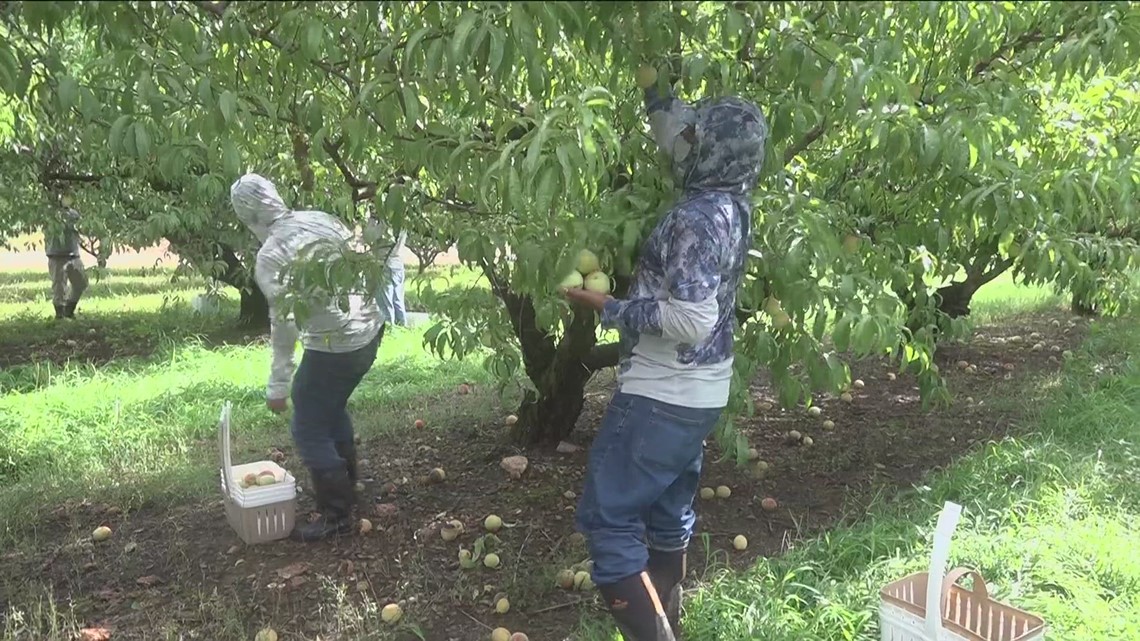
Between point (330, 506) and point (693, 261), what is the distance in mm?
1979

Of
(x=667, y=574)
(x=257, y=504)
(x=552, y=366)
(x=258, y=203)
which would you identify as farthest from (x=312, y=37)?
(x=552, y=366)

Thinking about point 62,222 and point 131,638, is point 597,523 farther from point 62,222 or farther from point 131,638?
point 62,222

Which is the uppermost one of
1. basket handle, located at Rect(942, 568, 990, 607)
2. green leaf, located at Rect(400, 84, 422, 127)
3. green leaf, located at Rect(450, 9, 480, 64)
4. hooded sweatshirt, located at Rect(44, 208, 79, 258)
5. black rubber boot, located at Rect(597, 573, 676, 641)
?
green leaf, located at Rect(450, 9, 480, 64)

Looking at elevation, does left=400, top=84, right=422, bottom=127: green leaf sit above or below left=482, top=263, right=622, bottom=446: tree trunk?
above

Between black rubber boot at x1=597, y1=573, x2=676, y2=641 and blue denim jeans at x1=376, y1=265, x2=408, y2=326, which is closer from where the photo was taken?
black rubber boot at x1=597, y1=573, x2=676, y2=641

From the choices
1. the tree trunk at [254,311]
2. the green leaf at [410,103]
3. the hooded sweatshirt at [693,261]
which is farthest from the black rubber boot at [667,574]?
the tree trunk at [254,311]

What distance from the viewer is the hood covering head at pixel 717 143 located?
2.06 m

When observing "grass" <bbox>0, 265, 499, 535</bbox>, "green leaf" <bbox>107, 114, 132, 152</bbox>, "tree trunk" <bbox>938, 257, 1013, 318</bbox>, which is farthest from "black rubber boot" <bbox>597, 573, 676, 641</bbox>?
"tree trunk" <bbox>938, 257, 1013, 318</bbox>

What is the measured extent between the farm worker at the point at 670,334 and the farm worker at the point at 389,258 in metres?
0.71

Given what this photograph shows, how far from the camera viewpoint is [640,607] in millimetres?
2238

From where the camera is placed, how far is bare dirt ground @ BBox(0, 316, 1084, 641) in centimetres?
289

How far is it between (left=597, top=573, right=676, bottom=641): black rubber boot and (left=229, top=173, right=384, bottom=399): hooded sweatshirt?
134cm

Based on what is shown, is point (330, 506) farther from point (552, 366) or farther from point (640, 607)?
point (640, 607)

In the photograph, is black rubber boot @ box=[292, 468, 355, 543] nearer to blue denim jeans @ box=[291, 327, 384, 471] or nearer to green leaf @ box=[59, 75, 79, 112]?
blue denim jeans @ box=[291, 327, 384, 471]
